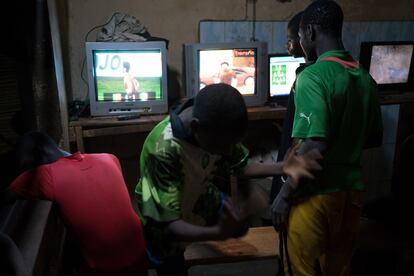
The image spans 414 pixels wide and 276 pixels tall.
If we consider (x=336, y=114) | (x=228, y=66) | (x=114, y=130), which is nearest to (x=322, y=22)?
(x=336, y=114)

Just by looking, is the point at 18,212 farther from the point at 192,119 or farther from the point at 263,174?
the point at 263,174

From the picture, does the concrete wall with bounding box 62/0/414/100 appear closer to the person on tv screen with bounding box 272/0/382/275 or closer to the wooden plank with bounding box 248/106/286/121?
the wooden plank with bounding box 248/106/286/121

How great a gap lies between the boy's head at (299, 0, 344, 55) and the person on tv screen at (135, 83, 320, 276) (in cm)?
55

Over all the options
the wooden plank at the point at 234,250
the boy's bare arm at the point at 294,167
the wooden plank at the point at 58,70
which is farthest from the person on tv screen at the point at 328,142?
the wooden plank at the point at 58,70

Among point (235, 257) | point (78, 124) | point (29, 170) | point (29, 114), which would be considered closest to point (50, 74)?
point (78, 124)

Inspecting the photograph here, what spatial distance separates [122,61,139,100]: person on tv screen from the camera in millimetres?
2734

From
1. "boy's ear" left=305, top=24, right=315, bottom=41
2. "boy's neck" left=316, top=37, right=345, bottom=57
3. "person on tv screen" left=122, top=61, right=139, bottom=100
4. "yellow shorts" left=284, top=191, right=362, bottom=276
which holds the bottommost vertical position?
"yellow shorts" left=284, top=191, right=362, bottom=276

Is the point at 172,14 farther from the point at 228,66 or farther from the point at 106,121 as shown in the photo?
the point at 106,121

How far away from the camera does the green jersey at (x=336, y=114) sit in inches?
60.7

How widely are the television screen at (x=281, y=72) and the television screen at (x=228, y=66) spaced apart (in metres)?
0.17

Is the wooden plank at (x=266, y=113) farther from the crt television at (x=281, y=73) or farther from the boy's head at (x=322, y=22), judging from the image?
the boy's head at (x=322, y=22)

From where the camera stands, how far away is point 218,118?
3.66 feet

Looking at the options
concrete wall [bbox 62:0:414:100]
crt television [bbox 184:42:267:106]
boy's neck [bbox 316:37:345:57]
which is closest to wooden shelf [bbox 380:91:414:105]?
concrete wall [bbox 62:0:414:100]

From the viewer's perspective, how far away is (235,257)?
83.0 inches
